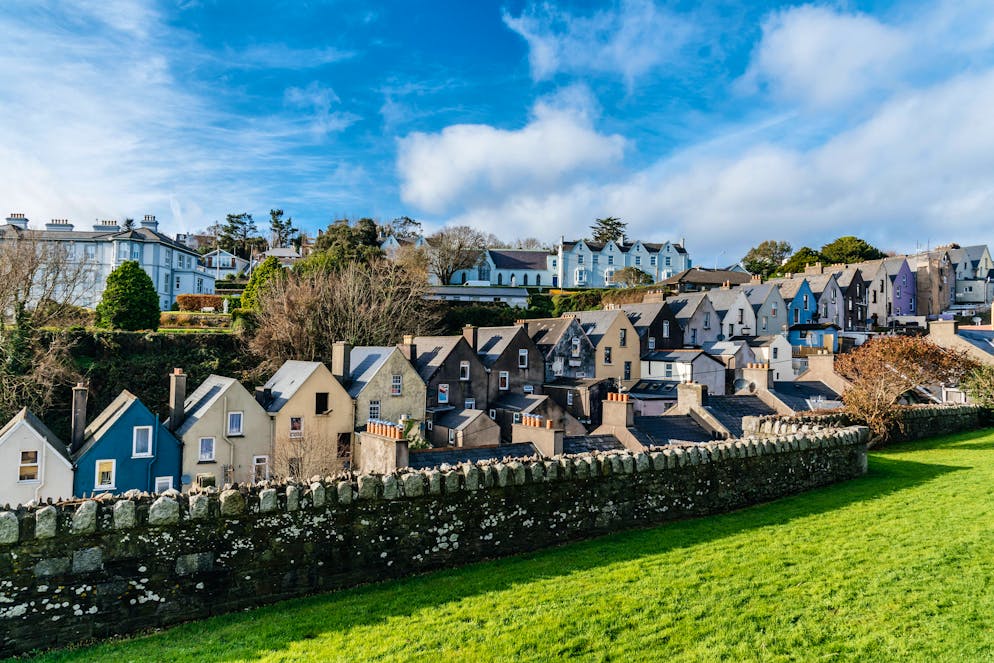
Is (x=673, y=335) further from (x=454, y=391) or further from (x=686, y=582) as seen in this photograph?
(x=686, y=582)

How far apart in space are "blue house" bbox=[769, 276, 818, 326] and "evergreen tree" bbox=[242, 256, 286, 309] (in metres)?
49.7

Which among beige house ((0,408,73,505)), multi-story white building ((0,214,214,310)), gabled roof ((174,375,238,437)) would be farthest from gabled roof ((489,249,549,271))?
beige house ((0,408,73,505))

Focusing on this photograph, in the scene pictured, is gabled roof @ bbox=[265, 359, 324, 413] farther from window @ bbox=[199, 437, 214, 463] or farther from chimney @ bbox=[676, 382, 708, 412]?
chimney @ bbox=[676, 382, 708, 412]

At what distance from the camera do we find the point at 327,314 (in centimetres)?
4766

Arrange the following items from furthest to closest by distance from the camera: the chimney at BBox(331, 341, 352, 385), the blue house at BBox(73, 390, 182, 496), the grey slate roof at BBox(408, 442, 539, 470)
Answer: the chimney at BBox(331, 341, 352, 385)
the blue house at BBox(73, 390, 182, 496)
the grey slate roof at BBox(408, 442, 539, 470)

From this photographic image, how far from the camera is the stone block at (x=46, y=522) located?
7.41 m

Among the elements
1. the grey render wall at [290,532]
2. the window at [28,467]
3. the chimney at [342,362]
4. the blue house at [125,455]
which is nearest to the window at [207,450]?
the blue house at [125,455]

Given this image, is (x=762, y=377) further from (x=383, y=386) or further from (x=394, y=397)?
(x=383, y=386)

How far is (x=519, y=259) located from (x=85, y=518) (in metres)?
90.6

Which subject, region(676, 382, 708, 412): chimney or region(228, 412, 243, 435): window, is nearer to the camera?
region(676, 382, 708, 412): chimney

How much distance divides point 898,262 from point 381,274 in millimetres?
63843

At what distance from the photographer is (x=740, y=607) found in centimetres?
776

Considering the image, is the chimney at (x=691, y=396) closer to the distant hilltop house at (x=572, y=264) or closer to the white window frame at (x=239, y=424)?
the white window frame at (x=239, y=424)

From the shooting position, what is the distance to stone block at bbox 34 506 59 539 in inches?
292
